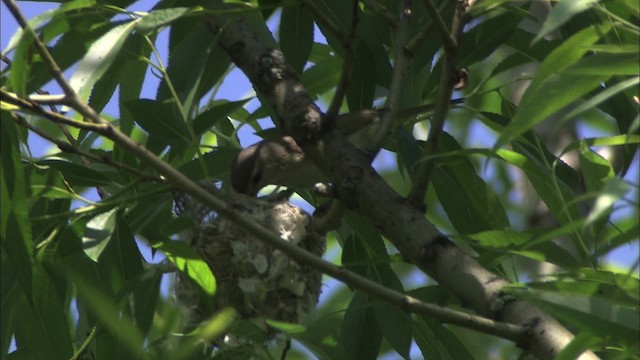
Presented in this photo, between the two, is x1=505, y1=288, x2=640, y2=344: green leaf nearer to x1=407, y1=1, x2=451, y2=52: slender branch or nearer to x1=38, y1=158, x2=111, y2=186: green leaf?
x1=407, y1=1, x2=451, y2=52: slender branch

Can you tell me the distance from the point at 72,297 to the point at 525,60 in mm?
1336

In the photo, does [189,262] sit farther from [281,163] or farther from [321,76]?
[281,163]

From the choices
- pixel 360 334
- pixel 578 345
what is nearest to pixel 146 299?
pixel 360 334

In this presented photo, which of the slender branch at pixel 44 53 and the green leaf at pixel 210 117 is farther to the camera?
the green leaf at pixel 210 117

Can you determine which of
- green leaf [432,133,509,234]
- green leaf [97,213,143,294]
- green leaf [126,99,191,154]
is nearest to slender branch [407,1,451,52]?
green leaf [432,133,509,234]

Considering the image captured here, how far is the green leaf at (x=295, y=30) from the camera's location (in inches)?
103

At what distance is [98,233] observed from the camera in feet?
6.96

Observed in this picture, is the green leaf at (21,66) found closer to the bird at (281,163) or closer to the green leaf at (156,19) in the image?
the green leaf at (156,19)

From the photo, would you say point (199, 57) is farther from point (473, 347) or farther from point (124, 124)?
point (473, 347)

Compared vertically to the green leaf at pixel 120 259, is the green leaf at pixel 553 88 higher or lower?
higher

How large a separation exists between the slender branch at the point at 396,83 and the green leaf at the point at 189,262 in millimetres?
390

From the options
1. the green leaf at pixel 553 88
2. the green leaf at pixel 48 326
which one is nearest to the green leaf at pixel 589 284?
the green leaf at pixel 553 88

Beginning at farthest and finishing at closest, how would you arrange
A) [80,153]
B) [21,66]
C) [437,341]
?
1. [437,341]
2. [80,153]
3. [21,66]

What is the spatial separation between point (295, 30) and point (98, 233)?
2.48 feet
